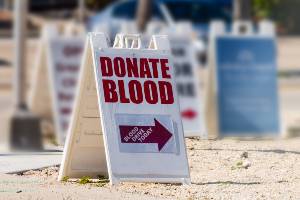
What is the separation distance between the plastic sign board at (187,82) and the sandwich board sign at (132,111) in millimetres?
6186

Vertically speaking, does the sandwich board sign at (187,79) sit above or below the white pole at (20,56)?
below

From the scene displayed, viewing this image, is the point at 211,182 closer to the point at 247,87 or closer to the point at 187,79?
the point at 187,79

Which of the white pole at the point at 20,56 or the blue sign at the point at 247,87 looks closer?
the white pole at the point at 20,56

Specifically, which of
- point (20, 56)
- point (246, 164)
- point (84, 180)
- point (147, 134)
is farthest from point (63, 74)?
point (147, 134)

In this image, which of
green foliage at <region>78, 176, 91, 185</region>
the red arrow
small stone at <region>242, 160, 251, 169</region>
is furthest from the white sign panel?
the red arrow

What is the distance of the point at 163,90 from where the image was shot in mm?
9789

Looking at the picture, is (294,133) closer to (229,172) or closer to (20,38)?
(20,38)

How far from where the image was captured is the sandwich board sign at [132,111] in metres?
9.49

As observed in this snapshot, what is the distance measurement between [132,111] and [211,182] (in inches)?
40.9

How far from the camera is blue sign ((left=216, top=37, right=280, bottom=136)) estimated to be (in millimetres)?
16344

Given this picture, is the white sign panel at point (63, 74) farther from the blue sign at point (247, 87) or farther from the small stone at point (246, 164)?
the small stone at point (246, 164)

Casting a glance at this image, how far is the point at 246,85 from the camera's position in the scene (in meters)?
16.4

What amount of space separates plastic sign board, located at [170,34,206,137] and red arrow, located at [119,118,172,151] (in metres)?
6.36

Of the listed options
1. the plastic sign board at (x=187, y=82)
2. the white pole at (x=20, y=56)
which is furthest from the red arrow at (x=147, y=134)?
the plastic sign board at (x=187, y=82)
